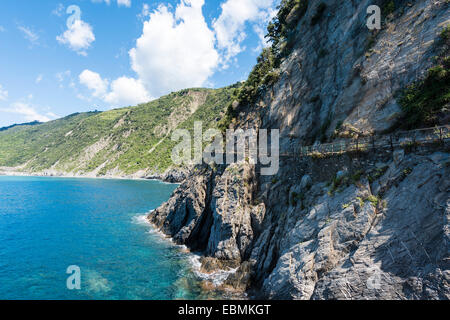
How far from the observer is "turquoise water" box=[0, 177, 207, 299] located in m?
23.1

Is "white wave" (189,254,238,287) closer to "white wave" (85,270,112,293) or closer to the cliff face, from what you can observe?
the cliff face

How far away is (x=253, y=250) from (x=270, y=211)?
4948 millimetres

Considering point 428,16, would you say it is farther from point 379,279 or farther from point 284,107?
point 379,279

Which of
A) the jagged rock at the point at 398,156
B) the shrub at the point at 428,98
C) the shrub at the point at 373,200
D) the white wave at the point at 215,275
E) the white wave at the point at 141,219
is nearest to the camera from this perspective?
the shrub at the point at 428,98

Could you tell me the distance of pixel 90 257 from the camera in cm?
3111

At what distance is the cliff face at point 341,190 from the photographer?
1348 centimetres

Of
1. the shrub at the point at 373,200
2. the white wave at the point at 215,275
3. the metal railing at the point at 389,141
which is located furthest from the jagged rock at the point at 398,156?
the white wave at the point at 215,275

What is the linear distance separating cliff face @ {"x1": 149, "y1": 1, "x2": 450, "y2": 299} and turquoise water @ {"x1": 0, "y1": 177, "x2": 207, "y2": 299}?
17.6 feet

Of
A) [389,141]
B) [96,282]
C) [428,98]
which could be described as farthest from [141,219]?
[428,98]

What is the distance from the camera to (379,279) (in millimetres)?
13781

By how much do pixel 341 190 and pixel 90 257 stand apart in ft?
107

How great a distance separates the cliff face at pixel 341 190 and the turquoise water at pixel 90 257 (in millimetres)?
5356

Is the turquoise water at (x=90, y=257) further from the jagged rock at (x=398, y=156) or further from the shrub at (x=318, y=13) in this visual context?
the shrub at (x=318, y=13)

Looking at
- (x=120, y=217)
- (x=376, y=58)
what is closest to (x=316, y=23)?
(x=376, y=58)
